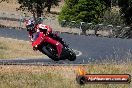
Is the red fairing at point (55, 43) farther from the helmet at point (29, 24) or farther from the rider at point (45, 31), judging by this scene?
the helmet at point (29, 24)

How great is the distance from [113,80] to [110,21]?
61248 millimetres

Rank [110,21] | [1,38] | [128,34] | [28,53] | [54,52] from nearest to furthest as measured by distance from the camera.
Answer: [54,52] < [28,53] < [1,38] < [128,34] < [110,21]

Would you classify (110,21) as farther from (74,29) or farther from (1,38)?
(1,38)

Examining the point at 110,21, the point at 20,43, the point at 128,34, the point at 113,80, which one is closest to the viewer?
the point at 113,80

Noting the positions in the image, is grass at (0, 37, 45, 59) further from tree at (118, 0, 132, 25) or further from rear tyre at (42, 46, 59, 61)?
rear tyre at (42, 46, 59, 61)

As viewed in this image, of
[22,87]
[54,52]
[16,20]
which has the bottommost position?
[16,20]

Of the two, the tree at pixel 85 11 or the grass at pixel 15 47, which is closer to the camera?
the grass at pixel 15 47

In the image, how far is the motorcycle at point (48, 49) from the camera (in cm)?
1049

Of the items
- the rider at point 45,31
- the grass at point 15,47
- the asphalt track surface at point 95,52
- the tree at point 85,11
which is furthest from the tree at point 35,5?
the rider at point 45,31

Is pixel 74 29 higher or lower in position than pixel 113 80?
lower

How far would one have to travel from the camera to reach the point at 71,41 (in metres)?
51.7

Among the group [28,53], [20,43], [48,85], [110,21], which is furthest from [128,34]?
[48,85]

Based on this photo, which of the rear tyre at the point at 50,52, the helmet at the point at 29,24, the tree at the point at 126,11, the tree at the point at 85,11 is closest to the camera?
the helmet at the point at 29,24

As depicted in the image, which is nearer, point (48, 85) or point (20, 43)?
point (48, 85)
